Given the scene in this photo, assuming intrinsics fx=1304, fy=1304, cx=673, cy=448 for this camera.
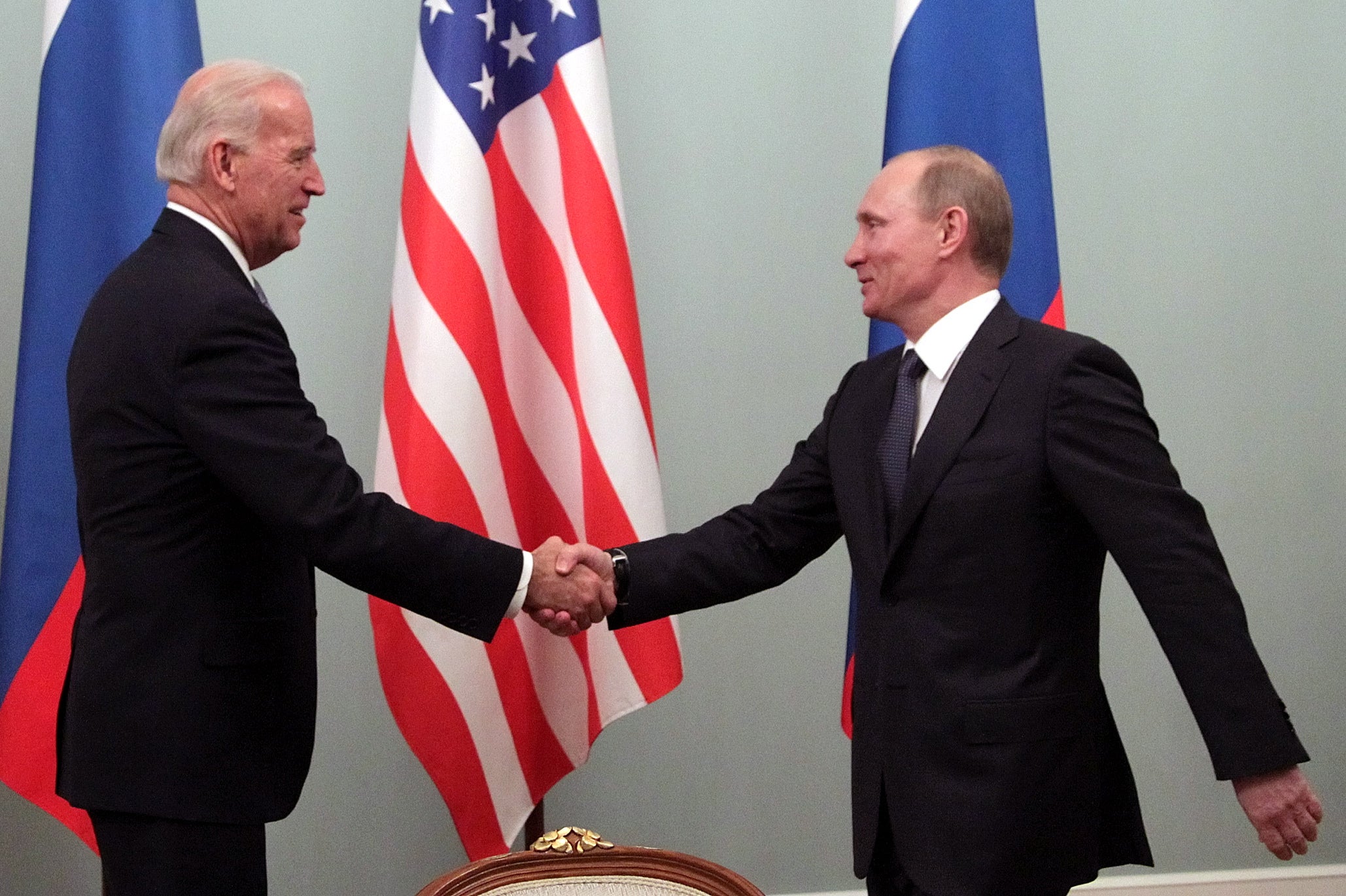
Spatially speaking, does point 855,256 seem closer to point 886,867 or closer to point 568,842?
point 886,867

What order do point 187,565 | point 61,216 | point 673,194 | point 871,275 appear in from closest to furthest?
point 187,565
point 871,275
point 61,216
point 673,194

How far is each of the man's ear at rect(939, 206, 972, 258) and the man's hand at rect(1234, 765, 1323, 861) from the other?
34.4 inches

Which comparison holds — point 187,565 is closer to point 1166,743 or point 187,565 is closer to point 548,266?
point 548,266

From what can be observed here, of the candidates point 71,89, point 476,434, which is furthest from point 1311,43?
point 71,89

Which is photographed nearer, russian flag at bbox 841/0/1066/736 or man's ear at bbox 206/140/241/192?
man's ear at bbox 206/140/241/192

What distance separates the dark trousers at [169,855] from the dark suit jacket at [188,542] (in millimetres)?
37

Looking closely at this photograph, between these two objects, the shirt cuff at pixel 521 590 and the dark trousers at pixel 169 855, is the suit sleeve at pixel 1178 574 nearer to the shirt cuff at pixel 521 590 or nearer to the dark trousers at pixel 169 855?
the shirt cuff at pixel 521 590

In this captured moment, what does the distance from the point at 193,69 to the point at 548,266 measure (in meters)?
0.83

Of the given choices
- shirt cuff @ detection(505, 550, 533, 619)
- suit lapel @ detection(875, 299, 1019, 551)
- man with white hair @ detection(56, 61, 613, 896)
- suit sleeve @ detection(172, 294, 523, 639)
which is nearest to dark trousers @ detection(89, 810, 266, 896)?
man with white hair @ detection(56, 61, 613, 896)

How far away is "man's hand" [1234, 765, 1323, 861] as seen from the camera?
1.74 metres

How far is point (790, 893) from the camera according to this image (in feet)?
11.2

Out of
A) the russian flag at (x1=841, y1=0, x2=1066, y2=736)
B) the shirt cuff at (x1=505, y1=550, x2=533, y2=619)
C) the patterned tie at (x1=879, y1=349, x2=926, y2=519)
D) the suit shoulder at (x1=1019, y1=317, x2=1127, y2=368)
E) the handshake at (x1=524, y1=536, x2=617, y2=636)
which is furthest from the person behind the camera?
the russian flag at (x1=841, y1=0, x2=1066, y2=736)

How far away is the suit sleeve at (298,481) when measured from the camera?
1.83 m

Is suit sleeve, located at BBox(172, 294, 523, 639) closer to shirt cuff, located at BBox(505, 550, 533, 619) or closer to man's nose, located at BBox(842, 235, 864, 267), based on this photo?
shirt cuff, located at BBox(505, 550, 533, 619)
